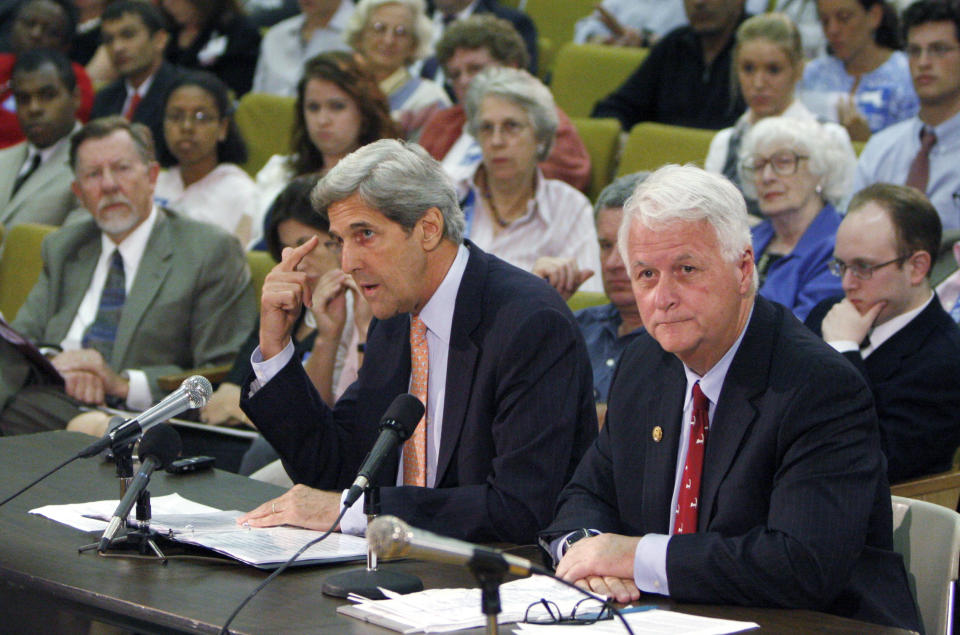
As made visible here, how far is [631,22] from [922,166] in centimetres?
255

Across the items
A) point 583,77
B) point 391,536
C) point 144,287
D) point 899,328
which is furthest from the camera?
point 583,77

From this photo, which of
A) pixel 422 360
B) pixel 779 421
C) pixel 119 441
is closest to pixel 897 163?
pixel 422 360

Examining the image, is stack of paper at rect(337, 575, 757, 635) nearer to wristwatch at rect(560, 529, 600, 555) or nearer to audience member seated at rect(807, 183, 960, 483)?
wristwatch at rect(560, 529, 600, 555)

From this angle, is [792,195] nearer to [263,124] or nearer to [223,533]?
[223,533]

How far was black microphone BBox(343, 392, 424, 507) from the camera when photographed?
199 cm

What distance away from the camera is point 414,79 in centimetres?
588

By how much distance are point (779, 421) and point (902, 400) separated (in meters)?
1.32

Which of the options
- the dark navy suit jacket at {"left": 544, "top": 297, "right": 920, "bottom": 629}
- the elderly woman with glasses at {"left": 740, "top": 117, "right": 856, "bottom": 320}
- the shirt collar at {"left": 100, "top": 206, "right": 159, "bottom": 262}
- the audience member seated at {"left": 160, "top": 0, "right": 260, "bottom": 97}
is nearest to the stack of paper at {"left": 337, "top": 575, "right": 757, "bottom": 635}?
the dark navy suit jacket at {"left": 544, "top": 297, "right": 920, "bottom": 629}

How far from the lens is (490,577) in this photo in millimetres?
1497

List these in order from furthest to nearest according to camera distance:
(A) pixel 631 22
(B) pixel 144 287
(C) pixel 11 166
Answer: (A) pixel 631 22 < (C) pixel 11 166 < (B) pixel 144 287

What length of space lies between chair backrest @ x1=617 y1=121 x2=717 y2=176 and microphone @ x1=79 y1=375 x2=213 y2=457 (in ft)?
10.3

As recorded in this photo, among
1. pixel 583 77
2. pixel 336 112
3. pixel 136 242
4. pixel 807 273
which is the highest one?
pixel 583 77

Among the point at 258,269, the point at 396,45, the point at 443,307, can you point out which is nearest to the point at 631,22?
the point at 396,45

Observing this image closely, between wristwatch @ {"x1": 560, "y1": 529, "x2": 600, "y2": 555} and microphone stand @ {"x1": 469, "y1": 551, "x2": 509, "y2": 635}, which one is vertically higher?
microphone stand @ {"x1": 469, "y1": 551, "x2": 509, "y2": 635}
